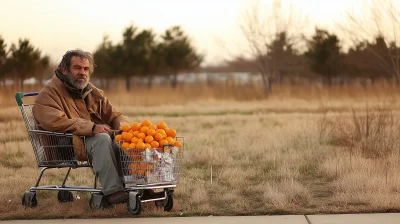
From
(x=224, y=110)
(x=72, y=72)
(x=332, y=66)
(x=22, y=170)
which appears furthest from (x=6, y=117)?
(x=332, y=66)

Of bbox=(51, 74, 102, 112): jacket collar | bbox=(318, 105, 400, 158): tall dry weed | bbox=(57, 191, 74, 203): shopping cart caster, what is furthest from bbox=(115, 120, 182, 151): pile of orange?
bbox=(318, 105, 400, 158): tall dry weed

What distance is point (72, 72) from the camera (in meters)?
7.09

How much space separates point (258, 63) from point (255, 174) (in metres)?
27.8

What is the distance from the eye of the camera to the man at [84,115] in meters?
6.72

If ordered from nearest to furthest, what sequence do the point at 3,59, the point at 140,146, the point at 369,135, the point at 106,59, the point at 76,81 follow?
the point at 140,146 → the point at 76,81 → the point at 369,135 → the point at 3,59 → the point at 106,59

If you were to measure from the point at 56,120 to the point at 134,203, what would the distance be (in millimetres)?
1124

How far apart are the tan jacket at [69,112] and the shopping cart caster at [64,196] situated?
910 mm

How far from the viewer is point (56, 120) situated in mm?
6859

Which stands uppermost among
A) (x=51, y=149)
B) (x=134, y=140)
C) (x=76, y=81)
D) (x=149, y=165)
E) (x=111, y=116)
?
(x=76, y=81)

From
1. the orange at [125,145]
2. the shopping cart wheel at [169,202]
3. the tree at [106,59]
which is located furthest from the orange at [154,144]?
the tree at [106,59]

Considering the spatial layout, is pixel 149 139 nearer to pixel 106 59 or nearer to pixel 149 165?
pixel 149 165

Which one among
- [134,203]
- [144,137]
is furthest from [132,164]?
[134,203]

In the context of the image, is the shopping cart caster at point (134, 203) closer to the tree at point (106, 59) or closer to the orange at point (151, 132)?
the orange at point (151, 132)

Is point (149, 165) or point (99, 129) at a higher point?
point (99, 129)
